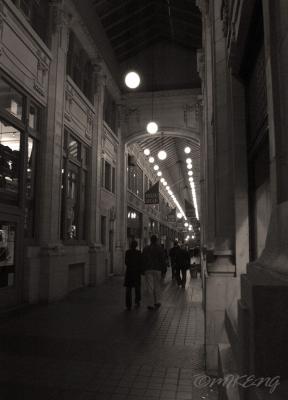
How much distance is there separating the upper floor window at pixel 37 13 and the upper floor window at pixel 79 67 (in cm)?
226

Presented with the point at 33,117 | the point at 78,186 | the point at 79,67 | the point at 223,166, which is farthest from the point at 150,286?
the point at 79,67

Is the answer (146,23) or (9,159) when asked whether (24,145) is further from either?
(146,23)

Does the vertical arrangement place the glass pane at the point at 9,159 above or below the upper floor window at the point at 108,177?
below

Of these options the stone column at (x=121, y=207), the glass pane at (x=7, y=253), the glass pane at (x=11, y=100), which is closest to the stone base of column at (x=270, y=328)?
the glass pane at (x=7, y=253)

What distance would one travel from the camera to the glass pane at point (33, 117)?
11.2 m

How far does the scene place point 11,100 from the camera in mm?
10008

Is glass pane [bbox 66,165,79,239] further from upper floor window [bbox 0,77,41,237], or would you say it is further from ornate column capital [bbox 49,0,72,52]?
ornate column capital [bbox 49,0,72,52]

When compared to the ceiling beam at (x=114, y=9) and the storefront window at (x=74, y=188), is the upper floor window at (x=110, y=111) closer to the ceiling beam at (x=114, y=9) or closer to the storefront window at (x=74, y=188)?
the ceiling beam at (x=114, y=9)

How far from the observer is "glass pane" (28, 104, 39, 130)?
1123 cm

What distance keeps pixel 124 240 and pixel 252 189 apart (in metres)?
17.6

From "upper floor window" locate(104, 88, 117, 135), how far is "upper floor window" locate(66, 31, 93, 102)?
9.42 feet

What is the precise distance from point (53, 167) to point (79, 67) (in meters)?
5.92

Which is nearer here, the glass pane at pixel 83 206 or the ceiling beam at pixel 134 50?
the glass pane at pixel 83 206

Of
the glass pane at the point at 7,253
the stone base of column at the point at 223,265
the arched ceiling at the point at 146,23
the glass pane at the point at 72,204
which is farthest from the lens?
the arched ceiling at the point at 146,23
